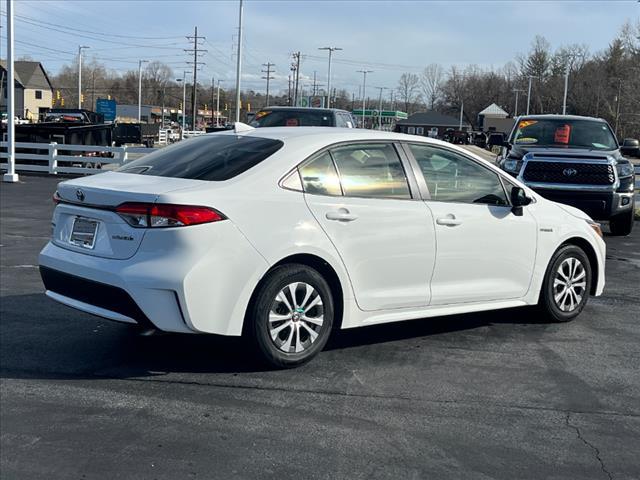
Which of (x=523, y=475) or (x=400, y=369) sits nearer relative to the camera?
(x=523, y=475)

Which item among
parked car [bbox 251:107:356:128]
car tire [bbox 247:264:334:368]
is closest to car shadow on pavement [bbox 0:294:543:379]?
car tire [bbox 247:264:334:368]

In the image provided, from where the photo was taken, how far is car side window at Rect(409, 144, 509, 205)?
579 centimetres

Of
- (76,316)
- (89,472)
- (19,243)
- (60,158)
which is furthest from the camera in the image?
(60,158)

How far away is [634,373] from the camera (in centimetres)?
532

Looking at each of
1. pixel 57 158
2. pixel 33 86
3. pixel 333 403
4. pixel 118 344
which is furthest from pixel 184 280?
pixel 33 86

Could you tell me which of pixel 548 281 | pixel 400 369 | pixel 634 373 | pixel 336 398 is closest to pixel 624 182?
pixel 548 281

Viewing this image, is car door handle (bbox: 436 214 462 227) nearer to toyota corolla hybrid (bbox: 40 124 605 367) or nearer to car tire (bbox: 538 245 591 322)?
toyota corolla hybrid (bbox: 40 124 605 367)

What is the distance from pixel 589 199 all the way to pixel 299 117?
611cm

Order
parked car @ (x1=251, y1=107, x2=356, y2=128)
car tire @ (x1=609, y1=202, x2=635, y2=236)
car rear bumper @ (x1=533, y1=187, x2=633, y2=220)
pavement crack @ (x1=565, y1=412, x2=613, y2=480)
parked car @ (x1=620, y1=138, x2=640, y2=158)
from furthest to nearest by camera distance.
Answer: parked car @ (x1=251, y1=107, x2=356, y2=128)
parked car @ (x1=620, y1=138, x2=640, y2=158)
car tire @ (x1=609, y1=202, x2=635, y2=236)
car rear bumper @ (x1=533, y1=187, x2=633, y2=220)
pavement crack @ (x1=565, y1=412, x2=613, y2=480)

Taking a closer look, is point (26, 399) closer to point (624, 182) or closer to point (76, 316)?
point (76, 316)

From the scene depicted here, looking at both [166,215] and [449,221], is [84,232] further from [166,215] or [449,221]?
[449,221]

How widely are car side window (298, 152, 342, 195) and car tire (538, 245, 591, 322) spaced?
2303 millimetres

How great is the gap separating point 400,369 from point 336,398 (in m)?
0.75

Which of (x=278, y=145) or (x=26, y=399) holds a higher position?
(x=278, y=145)
